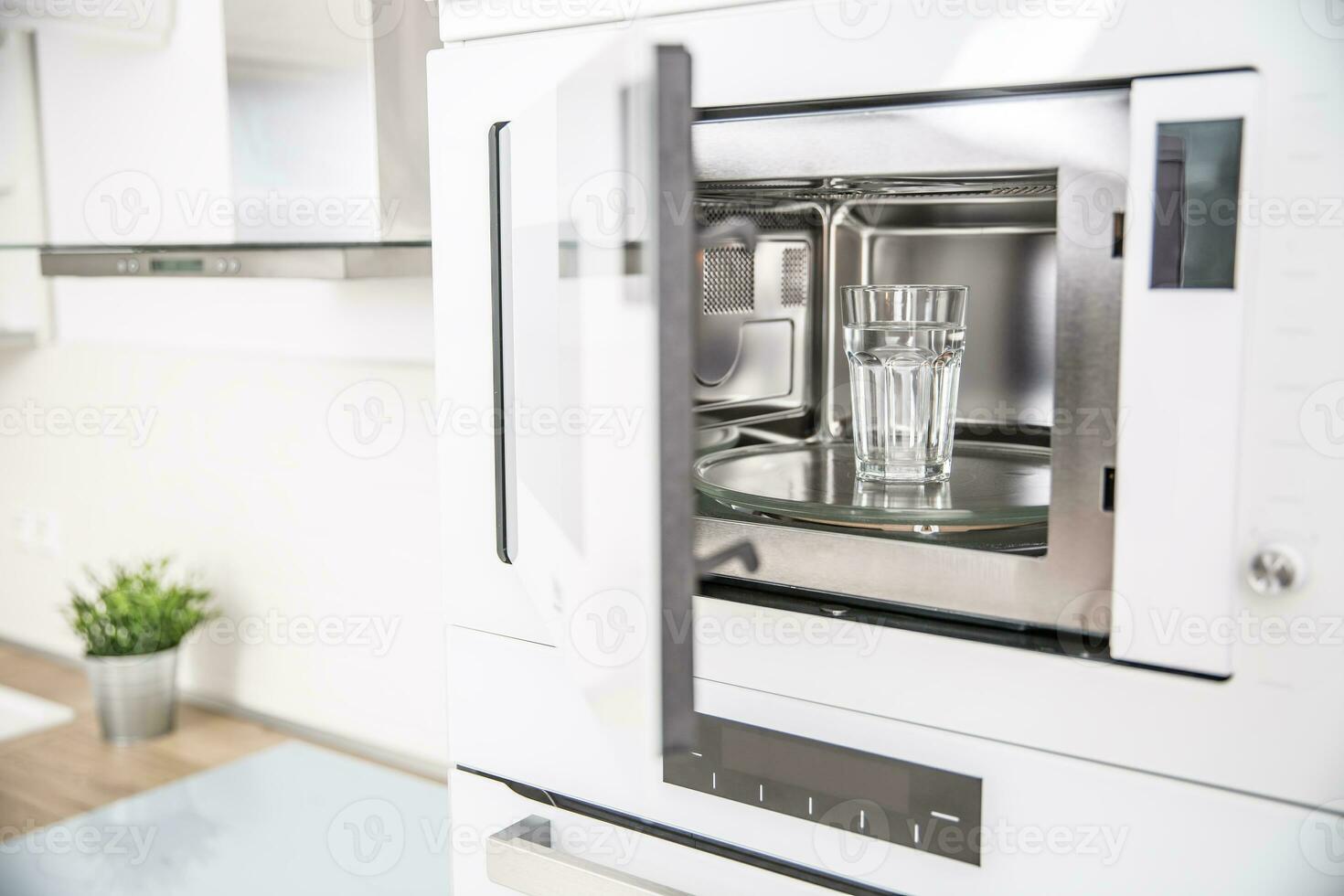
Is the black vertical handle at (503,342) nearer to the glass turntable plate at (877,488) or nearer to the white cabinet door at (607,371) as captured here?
the white cabinet door at (607,371)

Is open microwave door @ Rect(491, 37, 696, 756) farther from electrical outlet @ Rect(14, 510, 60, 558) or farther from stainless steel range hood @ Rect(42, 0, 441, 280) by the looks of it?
electrical outlet @ Rect(14, 510, 60, 558)

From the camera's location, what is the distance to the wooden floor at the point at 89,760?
65.0 inches

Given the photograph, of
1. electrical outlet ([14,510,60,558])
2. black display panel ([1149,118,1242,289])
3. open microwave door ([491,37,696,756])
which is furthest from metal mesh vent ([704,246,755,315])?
electrical outlet ([14,510,60,558])

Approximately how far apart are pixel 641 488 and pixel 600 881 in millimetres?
446

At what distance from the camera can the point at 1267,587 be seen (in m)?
0.60

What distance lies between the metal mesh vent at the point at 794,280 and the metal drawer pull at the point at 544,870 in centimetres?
48

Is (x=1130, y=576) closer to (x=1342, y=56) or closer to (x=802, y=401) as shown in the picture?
(x=1342, y=56)

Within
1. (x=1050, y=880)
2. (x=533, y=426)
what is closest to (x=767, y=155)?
(x=533, y=426)

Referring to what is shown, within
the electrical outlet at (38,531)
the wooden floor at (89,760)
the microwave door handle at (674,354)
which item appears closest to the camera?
the microwave door handle at (674,354)

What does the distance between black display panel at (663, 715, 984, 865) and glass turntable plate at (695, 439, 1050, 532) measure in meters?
0.16

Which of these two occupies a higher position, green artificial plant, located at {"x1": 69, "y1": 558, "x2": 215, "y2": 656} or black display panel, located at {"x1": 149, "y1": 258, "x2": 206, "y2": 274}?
black display panel, located at {"x1": 149, "y1": 258, "x2": 206, "y2": 274}

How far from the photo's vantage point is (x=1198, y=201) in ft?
1.92

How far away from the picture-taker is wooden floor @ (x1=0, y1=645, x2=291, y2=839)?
1650 millimetres

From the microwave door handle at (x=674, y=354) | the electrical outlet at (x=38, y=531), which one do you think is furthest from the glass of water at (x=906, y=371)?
the electrical outlet at (x=38, y=531)
